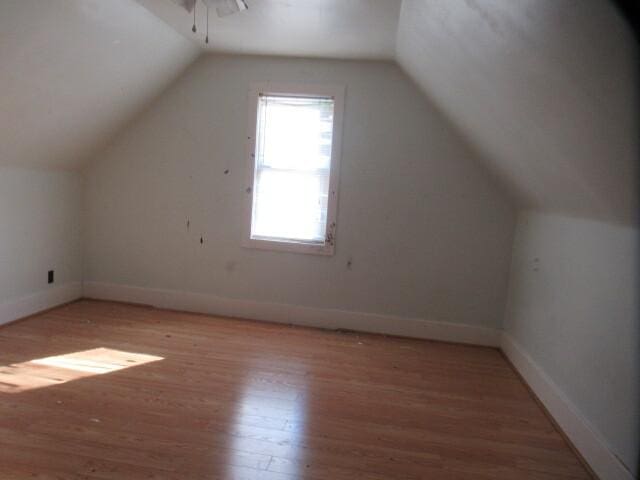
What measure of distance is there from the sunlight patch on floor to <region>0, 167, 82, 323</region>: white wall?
3.05ft

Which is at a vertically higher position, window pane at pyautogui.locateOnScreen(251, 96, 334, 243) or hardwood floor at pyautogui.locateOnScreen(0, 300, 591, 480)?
window pane at pyautogui.locateOnScreen(251, 96, 334, 243)

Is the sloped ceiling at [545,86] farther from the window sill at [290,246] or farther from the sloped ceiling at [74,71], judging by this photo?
the sloped ceiling at [74,71]

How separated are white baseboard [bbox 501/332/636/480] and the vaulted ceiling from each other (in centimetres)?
109

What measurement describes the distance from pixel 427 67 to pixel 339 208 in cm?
142

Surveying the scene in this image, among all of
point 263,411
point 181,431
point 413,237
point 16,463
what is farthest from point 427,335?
point 16,463

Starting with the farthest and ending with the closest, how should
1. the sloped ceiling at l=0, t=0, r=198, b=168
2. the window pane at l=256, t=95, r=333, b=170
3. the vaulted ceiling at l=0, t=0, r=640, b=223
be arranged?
1. the window pane at l=256, t=95, r=333, b=170
2. the sloped ceiling at l=0, t=0, r=198, b=168
3. the vaulted ceiling at l=0, t=0, r=640, b=223

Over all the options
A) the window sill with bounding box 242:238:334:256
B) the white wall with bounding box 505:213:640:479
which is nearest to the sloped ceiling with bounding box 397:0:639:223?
the white wall with bounding box 505:213:640:479

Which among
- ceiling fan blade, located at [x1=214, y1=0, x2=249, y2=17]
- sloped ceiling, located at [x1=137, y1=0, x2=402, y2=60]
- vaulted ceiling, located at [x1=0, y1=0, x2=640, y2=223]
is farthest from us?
sloped ceiling, located at [x1=137, y1=0, x2=402, y2=60]

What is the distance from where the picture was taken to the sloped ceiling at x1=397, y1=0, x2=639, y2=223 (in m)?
1.34

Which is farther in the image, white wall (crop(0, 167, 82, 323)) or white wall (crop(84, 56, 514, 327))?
white wall (crop(84, 56, 514, 327))

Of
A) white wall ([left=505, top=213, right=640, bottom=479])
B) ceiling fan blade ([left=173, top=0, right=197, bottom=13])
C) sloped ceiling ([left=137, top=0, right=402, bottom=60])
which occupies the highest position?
sloped ceiling ([left=137, top=0, right=402, bottom=60])

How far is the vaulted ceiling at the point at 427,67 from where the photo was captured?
1482mm

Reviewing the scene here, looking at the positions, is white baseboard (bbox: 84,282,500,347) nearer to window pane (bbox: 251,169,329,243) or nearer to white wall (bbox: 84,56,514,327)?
white wall (bbox: 84,56,514,327)

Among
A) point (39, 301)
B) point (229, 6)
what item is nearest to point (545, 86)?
point (229, 6)
